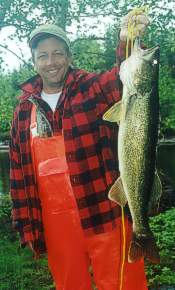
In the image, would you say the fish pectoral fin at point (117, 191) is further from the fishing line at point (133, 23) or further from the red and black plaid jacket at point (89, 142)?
the fishing line at point (133, 23)

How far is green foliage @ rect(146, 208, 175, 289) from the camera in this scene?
5.69 m

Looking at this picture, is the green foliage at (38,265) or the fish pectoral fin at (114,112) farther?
the green foliage at (38,265)

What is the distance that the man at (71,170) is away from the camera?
134 inches

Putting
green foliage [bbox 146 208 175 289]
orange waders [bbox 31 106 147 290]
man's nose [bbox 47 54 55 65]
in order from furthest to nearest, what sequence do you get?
green foliage [bbox 146 208 175 289] → man's nose [bbox 47 54 55 65] → orange waders [bbox 31 106 147 290]

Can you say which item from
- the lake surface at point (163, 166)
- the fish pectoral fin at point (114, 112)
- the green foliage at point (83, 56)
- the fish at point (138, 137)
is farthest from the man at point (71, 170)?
the lake surface at point (163, 166)

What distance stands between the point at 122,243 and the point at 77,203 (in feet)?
1.42

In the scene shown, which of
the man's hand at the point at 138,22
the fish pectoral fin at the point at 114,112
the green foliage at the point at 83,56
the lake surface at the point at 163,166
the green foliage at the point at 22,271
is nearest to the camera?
the fish pectoral fin at the point at 114,112

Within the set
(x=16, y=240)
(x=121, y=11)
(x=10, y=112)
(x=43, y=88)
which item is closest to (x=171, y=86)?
(x=121, y=11)

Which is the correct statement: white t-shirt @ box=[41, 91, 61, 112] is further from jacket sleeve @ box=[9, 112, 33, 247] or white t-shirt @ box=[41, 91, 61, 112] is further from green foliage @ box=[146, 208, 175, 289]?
green foliage @ box=[146, 208, 175, 289]

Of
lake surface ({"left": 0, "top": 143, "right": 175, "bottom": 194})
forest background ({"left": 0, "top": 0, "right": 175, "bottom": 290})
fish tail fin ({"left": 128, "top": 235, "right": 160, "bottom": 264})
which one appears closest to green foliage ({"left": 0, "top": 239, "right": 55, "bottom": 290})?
forest background ({"left": 0, "top": 0, "right": 175, "bottom": 290})

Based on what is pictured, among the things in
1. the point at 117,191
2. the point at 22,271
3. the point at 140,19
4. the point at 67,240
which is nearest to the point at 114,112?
the point at 117,191

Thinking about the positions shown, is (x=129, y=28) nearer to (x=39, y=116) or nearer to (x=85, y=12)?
(x=39, y=116)

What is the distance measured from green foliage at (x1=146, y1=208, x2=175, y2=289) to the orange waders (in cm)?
223

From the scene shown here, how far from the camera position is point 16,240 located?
8.21 m
